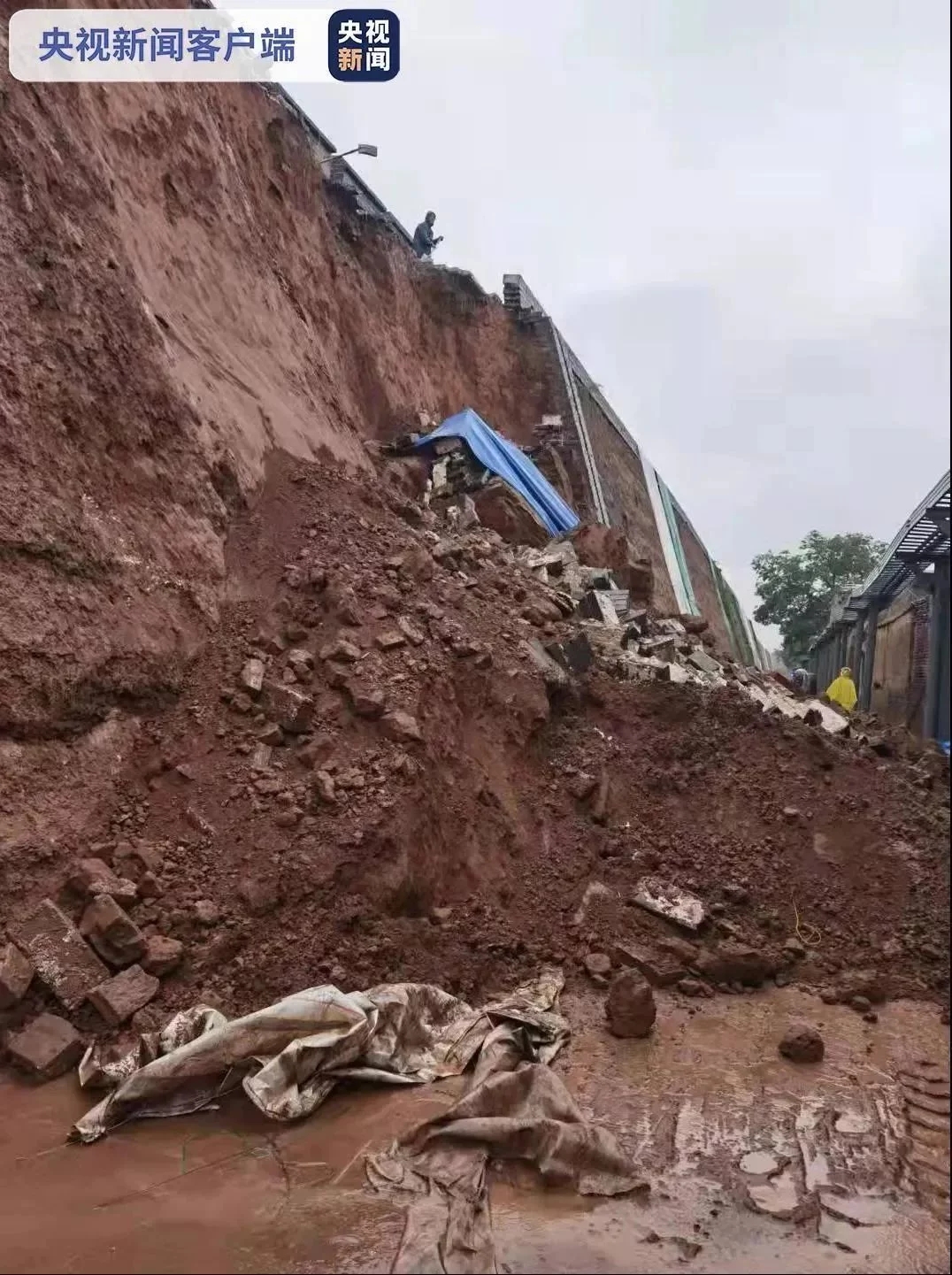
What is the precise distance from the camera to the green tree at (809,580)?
130 inches

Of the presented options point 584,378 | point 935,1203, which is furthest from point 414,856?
point 584,378

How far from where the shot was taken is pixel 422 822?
5016 mm

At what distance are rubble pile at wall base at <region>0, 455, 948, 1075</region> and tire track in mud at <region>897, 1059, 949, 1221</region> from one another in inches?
22.2

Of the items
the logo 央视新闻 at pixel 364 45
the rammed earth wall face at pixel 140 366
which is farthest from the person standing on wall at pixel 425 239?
the logo 央视新闻 at pixel 364 45

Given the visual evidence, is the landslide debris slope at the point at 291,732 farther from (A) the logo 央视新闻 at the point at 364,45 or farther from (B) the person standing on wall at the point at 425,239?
(B) the person standing on wall at the point at 425,239

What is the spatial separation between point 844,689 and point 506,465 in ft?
26.0

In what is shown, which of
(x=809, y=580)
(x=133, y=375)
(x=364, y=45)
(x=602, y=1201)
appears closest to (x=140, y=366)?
(x=133, y=375)

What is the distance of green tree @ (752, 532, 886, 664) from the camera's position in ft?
10.9

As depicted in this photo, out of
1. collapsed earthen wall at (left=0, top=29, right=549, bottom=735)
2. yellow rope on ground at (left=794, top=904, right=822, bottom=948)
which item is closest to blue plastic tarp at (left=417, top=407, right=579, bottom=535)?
collapsed earthen wall at (left=0, top=29, right=549, bottom=735)

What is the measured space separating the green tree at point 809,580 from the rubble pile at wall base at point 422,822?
2.73ft

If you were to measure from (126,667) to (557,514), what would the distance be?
7.87 meters

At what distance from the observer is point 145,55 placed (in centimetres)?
699

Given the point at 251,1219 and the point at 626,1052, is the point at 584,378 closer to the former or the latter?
the point at 626,1052

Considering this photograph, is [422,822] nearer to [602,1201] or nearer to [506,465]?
[602,1201]
